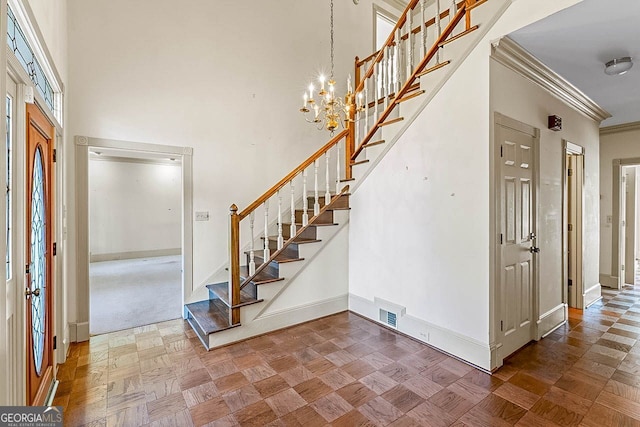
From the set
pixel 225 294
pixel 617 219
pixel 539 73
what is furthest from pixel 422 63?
pixel 617 219

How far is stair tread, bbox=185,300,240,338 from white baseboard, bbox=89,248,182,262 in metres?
5.56

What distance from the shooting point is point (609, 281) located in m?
5.23

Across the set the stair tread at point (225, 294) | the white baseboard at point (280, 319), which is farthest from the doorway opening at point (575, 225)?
the stair tread at point (225, 294)

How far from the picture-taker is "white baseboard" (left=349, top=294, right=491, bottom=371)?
2.67 metres

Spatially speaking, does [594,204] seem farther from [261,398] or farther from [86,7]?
[86,7]

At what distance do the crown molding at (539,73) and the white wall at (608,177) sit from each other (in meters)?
1.53

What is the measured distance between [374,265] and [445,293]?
39.2 inches

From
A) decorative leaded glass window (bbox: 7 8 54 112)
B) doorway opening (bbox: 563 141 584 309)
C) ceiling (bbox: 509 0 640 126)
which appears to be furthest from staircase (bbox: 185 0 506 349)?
doorway opening (bbox: 563 141 584 309)

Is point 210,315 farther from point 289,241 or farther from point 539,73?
point 539,73

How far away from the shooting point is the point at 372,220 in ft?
12.5

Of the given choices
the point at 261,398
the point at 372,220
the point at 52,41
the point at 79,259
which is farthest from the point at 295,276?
the point at 52,41

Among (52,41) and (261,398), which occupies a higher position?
(52,41)

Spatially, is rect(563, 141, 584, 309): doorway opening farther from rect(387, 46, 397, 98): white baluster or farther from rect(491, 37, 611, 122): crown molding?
rect(387, 46, 397, 98): white baluster

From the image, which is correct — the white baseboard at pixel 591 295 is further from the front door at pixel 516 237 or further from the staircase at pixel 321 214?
the staircase at pixel 321 214
